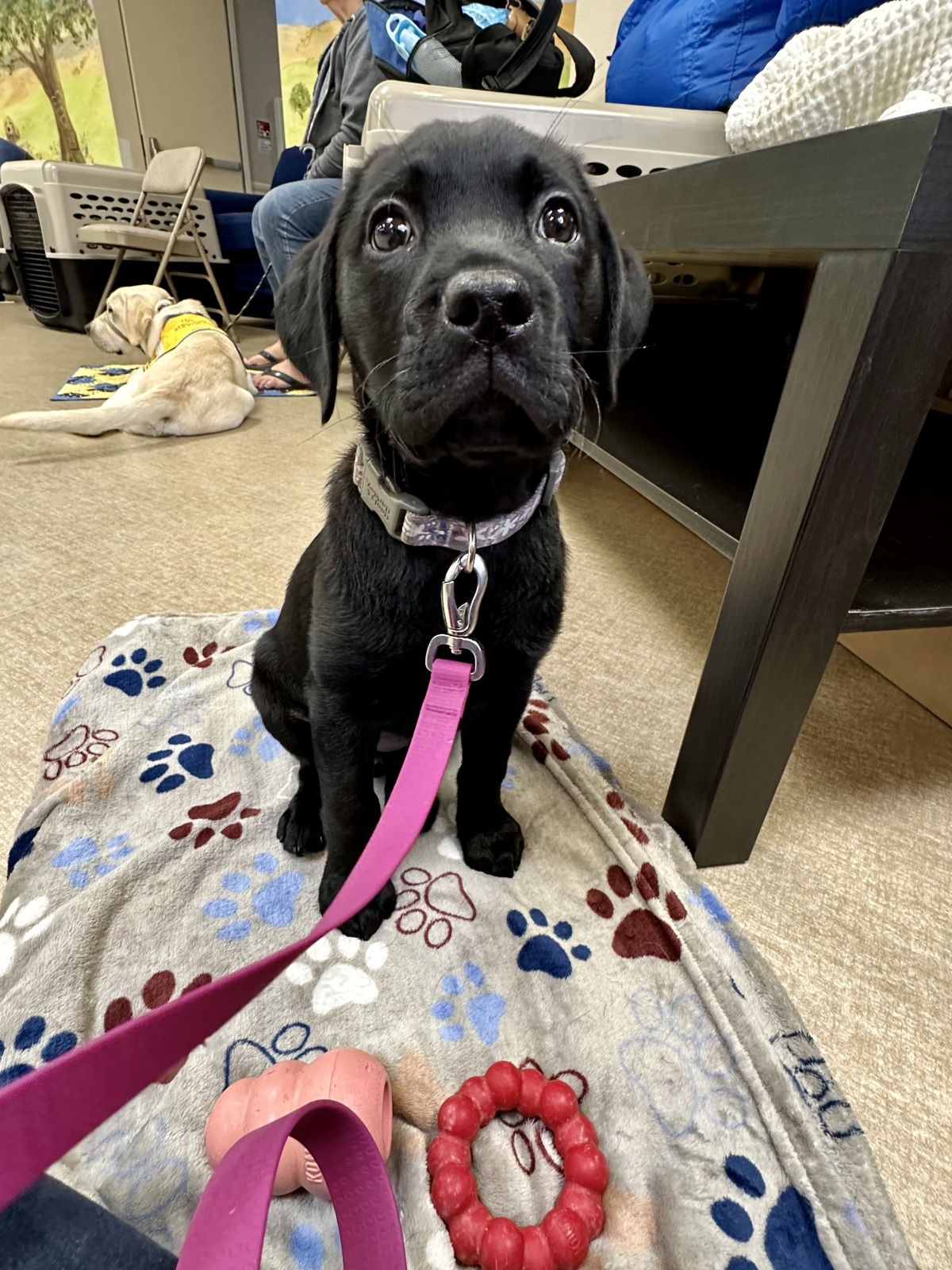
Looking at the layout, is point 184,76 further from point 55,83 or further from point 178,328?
point 178,328

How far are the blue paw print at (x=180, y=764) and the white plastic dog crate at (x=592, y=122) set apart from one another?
1.14m

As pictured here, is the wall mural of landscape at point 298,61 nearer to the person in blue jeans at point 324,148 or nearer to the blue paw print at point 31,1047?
the person in blue jeans at point 324,148

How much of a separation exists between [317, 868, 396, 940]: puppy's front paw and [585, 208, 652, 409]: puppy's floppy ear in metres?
0.66

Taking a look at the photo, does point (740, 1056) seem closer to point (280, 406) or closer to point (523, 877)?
point (523, 877)

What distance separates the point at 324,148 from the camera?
334 centimetres

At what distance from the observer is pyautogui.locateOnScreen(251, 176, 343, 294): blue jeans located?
10.2ft

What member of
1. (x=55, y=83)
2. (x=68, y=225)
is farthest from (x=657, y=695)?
(x=55, y=83)

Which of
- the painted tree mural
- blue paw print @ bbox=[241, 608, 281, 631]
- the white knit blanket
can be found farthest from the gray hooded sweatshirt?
the painted tree mural

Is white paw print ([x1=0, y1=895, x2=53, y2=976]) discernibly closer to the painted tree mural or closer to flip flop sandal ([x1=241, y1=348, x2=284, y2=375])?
flip flop sandal ([x1=241, y1=348, x2=284, y2=375])

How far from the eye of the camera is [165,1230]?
0.58m

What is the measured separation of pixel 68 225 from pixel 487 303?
524 centimetres

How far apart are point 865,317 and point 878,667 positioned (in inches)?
39.2

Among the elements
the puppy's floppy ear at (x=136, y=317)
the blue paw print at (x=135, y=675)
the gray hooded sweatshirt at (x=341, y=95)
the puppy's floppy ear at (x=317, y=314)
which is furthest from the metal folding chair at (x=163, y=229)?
the puppy's floppy ear at (x=317, y=314)

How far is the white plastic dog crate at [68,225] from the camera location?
4367 millimetres
